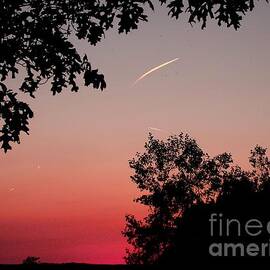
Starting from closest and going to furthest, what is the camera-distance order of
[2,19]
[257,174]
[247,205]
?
[2,19] < [247,205] < [257,174]

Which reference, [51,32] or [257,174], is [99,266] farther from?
[257,174]

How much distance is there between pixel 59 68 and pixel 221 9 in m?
3.71

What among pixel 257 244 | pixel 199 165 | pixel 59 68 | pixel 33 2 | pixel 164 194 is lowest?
pixel 257 244

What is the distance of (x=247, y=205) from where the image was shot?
30.2 m

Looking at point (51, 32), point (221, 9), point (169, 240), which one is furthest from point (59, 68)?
point (169, 240)

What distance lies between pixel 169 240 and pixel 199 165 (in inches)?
384

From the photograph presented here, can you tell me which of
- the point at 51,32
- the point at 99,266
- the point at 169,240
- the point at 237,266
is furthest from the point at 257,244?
the point at 169,240

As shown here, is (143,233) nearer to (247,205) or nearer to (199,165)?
(199,165)

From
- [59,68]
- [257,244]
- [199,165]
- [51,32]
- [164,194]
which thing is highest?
[199,165]

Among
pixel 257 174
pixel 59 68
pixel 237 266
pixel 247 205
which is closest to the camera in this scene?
pixel 59 68

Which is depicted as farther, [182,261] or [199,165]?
[199,165]

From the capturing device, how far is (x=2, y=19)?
396 inches

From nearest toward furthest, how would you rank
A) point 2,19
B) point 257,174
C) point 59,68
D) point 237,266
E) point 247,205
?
point 2,19 → point 59,68 → point 237,266 → point 247,205 → point 257,174

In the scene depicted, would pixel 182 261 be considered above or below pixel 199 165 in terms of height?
below
